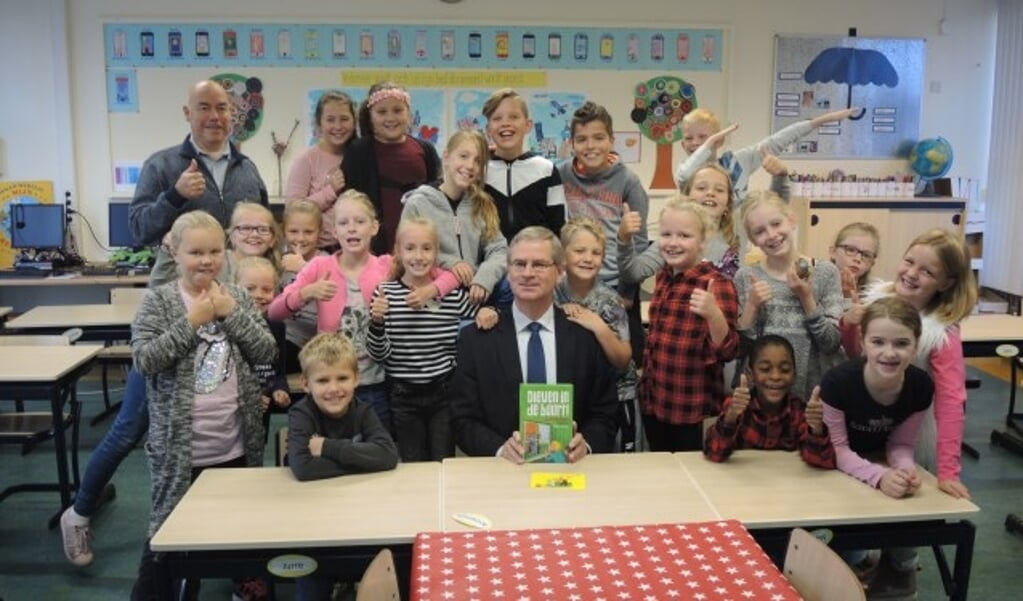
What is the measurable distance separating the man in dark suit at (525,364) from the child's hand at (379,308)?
303mm

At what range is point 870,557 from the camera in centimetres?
291

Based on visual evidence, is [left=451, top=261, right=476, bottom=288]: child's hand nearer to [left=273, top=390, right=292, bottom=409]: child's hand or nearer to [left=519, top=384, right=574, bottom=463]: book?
[left=519, top=384, right=574, bottom=463]: book

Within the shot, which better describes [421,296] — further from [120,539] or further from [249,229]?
[120,539]

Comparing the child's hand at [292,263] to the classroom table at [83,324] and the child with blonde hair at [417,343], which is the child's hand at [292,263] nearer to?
the child with blonde hair at [417,343]

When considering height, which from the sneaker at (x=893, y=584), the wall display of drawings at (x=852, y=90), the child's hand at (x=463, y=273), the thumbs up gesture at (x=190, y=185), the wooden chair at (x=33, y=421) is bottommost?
the sneaker at (x=893, y=584)

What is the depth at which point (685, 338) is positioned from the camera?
2666mm

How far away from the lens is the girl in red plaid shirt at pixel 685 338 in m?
2.64

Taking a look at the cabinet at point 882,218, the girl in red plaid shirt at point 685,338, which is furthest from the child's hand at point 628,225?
the cabinet at point 882,218

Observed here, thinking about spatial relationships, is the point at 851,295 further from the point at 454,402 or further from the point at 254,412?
the point at 254,412

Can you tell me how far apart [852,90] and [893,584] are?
5312 millimetres

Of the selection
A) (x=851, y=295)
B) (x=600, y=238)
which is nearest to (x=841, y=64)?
(x=851, y=295)

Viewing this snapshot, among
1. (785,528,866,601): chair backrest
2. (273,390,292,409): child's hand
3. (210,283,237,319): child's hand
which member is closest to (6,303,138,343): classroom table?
(273,390,292,409): child's hand

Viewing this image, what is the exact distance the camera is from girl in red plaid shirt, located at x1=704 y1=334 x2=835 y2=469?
7.66ft

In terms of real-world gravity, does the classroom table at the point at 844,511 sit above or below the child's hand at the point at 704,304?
below
